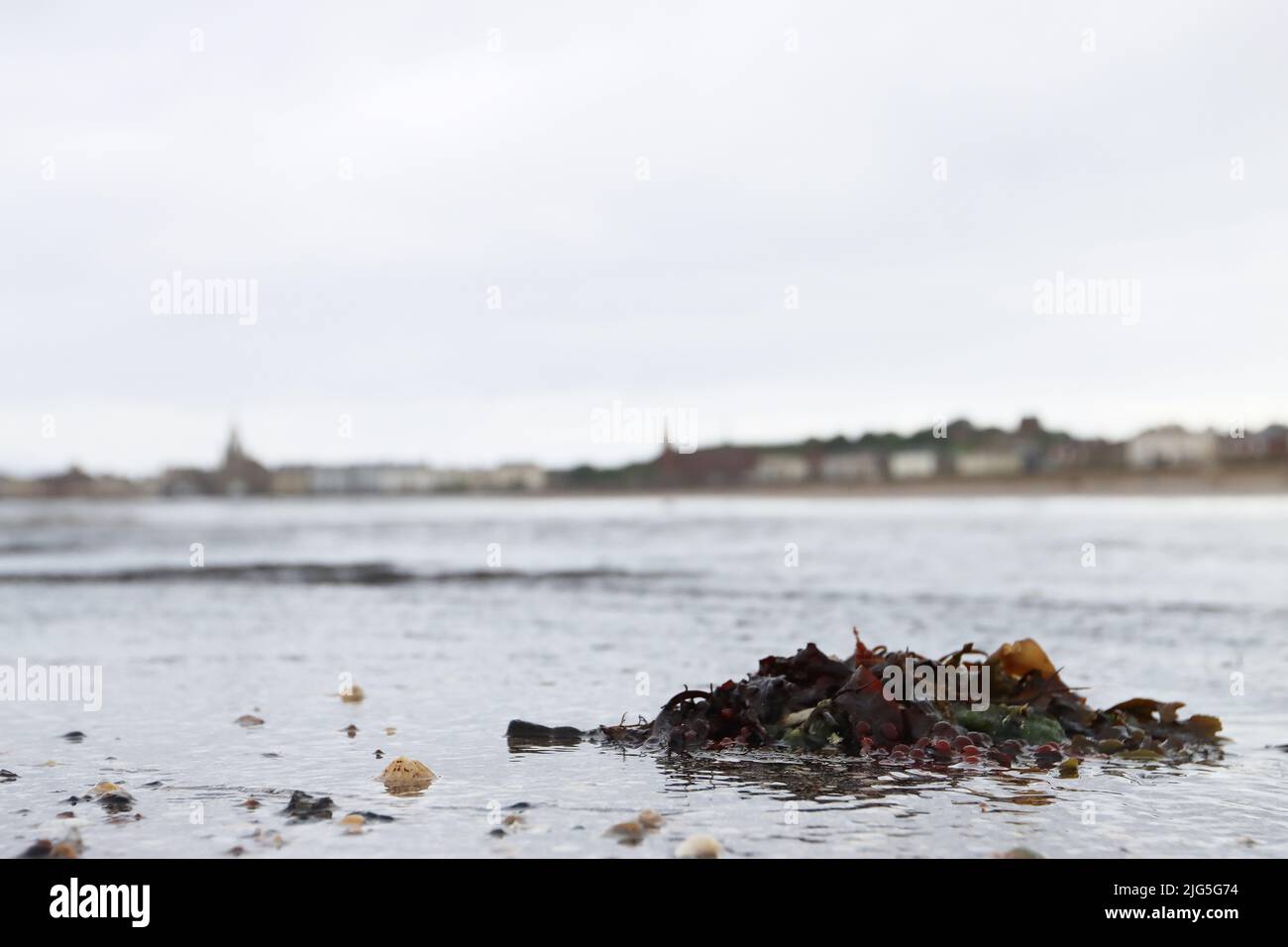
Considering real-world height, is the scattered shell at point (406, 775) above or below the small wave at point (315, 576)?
above

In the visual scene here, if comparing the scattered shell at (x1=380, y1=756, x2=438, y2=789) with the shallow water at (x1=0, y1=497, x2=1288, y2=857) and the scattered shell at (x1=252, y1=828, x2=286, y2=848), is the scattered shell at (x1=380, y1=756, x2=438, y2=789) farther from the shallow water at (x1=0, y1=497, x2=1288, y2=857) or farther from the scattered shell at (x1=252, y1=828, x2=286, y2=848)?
the scattered shell at (x1=252, y1=828, x2=286, y2=848)

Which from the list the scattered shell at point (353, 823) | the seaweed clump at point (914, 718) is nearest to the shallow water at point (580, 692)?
the scattered shell at point (353, 823)

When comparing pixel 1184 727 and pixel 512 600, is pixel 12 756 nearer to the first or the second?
pixel 1184 727

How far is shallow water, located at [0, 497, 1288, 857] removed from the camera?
5598mm

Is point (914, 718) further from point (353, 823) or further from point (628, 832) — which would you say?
point (353, 823)

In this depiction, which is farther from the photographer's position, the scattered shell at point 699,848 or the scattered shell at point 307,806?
the scattered shell at point 307,806

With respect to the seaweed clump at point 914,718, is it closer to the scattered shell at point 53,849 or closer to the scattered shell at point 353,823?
the scattered shell at point 353,823

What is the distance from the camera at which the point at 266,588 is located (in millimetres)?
22719
